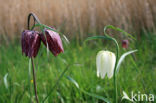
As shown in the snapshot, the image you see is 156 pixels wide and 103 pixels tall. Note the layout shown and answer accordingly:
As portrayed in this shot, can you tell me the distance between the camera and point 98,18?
385 centimetres

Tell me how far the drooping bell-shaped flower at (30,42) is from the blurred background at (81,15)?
210 cm

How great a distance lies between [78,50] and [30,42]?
1970 mm

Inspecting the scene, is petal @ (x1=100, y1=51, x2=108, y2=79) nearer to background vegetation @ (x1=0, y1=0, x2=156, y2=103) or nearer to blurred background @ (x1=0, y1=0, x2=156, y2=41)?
background vegetation @ (x1=0, y1=0, x2=156, y2=103)

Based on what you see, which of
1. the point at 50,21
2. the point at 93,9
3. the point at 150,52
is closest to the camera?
the point at 150,52

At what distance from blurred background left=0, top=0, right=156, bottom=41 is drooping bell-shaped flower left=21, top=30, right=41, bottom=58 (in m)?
2.10

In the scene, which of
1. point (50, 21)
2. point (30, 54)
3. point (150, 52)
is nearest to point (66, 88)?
point (30, 54)

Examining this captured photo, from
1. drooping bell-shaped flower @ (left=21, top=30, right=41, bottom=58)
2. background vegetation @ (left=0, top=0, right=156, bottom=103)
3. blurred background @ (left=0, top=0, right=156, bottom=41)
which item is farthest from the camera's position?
blurred background @ (left=0, top=0, right=156, bottom=41)

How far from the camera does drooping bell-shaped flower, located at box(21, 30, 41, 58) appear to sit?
914 mm

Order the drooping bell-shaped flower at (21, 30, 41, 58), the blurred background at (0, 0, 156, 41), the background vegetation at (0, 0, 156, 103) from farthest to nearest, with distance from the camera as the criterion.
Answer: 1. the blurred background at (0, 0, 156, 41)
2. the background vegetation at (0, 0, 156, 103)
3. the drooping bell-shaped flower at (21, 30, 41, 58)

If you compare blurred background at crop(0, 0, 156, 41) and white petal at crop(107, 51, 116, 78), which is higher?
blurred background at crop(0, 0, 156, 41)

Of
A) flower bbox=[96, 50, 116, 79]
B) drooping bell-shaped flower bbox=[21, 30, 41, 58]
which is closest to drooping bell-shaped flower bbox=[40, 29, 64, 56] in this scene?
drooping bell-shaped flower bbox=[21, 30, 41, 58]

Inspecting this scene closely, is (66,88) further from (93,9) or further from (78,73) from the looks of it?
(93,9)

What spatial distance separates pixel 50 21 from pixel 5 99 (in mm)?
2660

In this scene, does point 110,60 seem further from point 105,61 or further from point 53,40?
point 53,40
